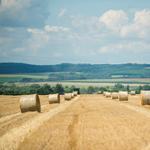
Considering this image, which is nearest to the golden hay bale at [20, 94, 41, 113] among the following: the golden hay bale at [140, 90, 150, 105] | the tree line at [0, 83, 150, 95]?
the golden hay bale at [140, 90, 150, 105]

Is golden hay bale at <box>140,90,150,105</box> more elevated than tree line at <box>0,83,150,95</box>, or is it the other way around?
golden hay bale at <box>140,90,150,105</box>

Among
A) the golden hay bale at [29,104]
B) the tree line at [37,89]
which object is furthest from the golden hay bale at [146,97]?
the tree line at [37,89]

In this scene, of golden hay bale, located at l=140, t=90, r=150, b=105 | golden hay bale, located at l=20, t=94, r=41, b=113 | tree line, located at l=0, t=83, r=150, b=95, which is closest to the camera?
golden hay bale, located at l=20, t=94, r=41, b=113

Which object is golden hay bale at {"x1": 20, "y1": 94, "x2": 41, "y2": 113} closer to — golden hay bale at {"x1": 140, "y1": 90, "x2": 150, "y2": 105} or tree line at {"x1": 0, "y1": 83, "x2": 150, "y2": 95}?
golden hay bale at {"x1": 140, "y1": 90, "x2": 150, "y2": 105}

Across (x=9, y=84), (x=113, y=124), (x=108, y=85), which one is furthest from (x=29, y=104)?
(x=108, y=85)

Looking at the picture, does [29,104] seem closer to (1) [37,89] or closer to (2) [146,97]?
(2) [146,97]

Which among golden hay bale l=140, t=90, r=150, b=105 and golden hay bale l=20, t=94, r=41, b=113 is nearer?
golden hay bale l=20, t=94, r=41, b=113

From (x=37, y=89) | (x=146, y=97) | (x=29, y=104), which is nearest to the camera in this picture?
(x=29, y=104)

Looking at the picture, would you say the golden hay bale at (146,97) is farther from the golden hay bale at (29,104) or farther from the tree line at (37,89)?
the tree line at (37,89)

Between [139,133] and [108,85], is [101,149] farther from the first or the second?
[108,85]

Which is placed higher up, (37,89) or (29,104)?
(29,104)

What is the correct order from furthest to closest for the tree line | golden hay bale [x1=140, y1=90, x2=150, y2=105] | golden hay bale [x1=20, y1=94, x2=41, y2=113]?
the tree line < golden hay bale [x1=140, y1=90, x2=150, y2=105] < golden hay bale [x1=20, y1=94, x2=41, y2=113]

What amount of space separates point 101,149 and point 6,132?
499 centimetres

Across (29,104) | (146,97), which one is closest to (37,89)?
(146,97)
